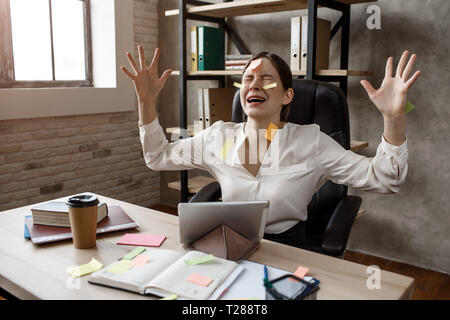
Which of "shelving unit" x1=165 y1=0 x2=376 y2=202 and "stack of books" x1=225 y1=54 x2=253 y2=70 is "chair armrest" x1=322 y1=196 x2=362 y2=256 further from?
"stack of books" x1=225 y1=54 x2=253 y2=70

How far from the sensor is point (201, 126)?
123 inches

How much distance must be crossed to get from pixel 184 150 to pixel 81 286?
831mm

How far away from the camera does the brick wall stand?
286cm

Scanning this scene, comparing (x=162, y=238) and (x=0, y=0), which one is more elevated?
(x=0, y=0)

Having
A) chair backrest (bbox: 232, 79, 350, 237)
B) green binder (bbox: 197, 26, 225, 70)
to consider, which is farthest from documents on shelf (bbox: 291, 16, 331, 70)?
chair backrest (bbox: 232, 79, 350, 237)

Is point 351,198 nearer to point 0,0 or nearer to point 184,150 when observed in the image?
point 184,150

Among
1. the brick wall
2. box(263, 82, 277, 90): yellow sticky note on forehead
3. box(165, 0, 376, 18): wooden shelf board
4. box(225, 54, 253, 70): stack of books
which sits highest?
box(165, 0, 376, 18): wooden shelf board

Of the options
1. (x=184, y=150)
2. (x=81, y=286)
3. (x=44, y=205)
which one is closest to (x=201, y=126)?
(x=184, y=150)

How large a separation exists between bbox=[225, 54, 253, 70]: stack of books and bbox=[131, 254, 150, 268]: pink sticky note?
6.54 ft

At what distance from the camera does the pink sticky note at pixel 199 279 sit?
38.5 inches

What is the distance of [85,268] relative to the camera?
1084mm

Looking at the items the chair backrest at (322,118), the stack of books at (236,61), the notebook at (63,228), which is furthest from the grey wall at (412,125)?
the notebook at (63,228)

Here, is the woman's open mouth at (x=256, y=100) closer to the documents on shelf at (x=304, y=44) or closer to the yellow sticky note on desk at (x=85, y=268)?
the yellow sticky note on desk at (x=85, y=268)

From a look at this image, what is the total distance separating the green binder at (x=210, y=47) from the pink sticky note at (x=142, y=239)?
6.22 ft
